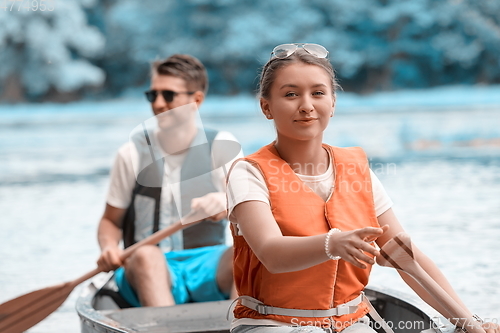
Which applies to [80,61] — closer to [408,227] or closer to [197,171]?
[408,227]

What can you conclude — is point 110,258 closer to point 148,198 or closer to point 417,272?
point 148,198

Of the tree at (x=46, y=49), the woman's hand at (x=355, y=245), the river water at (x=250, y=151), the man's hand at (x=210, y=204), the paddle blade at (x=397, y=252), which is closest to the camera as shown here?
the woman's hand at (x=355, y=245)

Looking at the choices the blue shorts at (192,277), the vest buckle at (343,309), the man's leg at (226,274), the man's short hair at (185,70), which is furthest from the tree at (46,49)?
the vest buckle at (343,309)

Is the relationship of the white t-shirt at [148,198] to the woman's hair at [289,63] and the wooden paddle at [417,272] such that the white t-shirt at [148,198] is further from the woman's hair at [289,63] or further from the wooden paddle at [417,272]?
the wooden paddle at [417,272]

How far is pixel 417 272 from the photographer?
1.02m

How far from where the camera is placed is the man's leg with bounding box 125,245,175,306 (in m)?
1.74

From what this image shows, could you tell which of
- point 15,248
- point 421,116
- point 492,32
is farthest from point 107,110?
point 15,248

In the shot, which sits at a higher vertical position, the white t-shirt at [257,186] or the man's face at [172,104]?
the man's face at [172,104]

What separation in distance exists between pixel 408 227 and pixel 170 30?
307 inches

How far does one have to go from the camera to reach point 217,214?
5.81 feet

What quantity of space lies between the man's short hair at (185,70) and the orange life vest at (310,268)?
38.3 inches

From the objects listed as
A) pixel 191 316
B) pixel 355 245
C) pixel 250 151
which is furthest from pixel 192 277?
pixel 250 151

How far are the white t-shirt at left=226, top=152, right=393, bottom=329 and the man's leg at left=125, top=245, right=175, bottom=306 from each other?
0.67 m

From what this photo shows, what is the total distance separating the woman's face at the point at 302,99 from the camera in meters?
1.05
